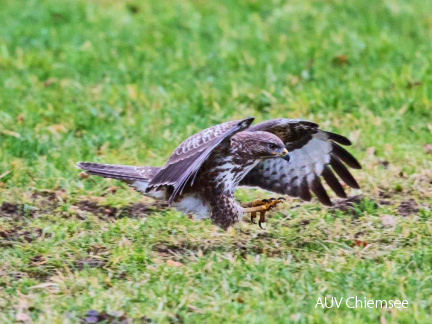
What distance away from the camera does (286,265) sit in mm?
5129

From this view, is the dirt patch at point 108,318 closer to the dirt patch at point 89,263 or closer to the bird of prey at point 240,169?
the dirt patch at point 89,263

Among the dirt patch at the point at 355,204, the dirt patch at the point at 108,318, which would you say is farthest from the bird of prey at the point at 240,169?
the dirt patch at the point at 108,318

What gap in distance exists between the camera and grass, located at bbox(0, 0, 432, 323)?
4.75 m

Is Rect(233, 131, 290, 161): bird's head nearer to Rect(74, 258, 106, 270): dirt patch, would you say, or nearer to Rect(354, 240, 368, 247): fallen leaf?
Rect(354, 240, 368, 247): fallen leaf

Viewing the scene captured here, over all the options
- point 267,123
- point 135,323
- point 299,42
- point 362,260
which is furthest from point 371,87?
point 135,323

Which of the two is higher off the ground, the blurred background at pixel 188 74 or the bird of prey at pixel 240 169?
the blurred background at pixel 188 74

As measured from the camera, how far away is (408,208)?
606 centimetres

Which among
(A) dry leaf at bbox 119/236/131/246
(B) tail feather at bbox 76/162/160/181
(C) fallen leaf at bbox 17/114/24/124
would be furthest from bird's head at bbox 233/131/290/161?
(C) fallen leaf at bbox 17/114/24/124

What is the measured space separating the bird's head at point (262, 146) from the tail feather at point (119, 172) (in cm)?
68

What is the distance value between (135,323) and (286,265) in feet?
3.77

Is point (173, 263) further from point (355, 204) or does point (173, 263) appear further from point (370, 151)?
point (370, 151)

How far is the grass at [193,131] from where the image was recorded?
4.75 meters

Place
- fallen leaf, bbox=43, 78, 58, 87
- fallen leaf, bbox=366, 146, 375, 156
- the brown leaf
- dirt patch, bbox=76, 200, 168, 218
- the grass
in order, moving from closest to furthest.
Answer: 1. the grass
2. dirt patch, bbox=76, 200, 168, 218
3. fallen leaf, bbox=366, 146, 375, 156
4. fallen leaf, bbox=43, 78, 58, 87
5. the brown leaf

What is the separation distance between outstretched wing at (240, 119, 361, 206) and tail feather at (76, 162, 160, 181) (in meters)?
0.76
